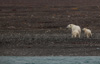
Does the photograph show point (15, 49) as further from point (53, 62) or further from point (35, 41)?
point (53, 62)

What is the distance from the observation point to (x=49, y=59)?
17.5 meters

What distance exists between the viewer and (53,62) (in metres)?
16.7

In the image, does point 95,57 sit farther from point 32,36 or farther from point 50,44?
point 32,36

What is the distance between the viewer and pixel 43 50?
768 inches

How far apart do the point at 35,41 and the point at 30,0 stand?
41200mm

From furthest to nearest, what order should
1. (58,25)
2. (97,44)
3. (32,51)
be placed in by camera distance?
(58,25) < (97,44) < (32,51)

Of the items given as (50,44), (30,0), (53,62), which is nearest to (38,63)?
(53,62)

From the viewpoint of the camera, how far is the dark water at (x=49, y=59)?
660 inches

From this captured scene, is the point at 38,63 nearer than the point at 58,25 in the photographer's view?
Yes

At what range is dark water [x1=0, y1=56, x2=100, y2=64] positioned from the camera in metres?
16.8

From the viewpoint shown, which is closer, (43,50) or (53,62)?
(53,62)

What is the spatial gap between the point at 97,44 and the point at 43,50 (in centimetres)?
273

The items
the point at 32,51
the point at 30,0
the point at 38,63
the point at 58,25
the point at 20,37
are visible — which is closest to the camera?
the point at 38,63

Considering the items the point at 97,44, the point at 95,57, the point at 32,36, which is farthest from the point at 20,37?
the point at 95,57
